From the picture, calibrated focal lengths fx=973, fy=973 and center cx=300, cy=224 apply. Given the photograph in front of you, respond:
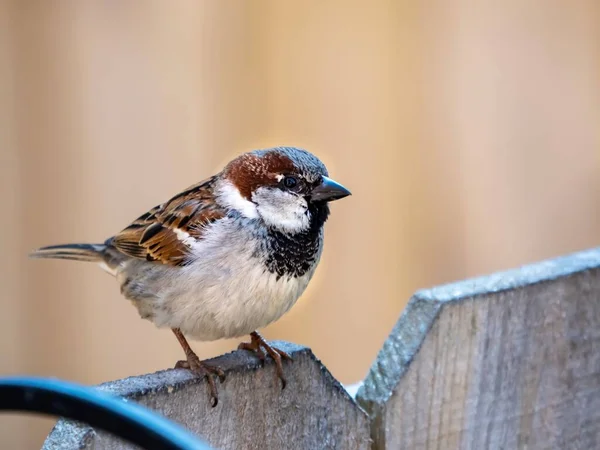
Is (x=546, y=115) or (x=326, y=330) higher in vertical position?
(x=546, y=115)

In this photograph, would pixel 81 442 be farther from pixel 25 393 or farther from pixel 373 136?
pixel 373 136

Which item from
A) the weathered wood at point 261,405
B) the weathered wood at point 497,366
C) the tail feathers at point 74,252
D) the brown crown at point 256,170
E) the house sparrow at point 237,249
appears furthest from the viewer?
the tail feathers at point 74,252

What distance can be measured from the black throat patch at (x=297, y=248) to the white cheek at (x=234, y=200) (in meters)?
0.06

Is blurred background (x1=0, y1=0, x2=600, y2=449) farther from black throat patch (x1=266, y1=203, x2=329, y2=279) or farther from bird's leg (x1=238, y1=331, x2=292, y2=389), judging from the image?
bird's leg (x1=238, y1=331, x2=292, y2=389)

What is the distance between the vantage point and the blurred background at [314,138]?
197cm

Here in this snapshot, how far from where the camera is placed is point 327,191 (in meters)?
1.56

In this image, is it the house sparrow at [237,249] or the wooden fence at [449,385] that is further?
the house sparrow at [237,249]

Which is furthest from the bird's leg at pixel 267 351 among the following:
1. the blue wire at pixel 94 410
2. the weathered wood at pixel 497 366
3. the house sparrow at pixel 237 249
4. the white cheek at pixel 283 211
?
the blue wire at pixel 94 410

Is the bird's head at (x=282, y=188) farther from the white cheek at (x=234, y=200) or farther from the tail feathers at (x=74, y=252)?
the tail feathers at (x=74, y=252)

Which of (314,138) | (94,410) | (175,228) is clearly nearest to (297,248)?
(175,228)

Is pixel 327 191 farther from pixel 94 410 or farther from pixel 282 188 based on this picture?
pixel 94 410

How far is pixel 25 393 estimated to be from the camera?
67 centimetres

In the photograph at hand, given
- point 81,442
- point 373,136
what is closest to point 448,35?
point 373,136

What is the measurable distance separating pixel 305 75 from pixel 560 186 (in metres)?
0.70
